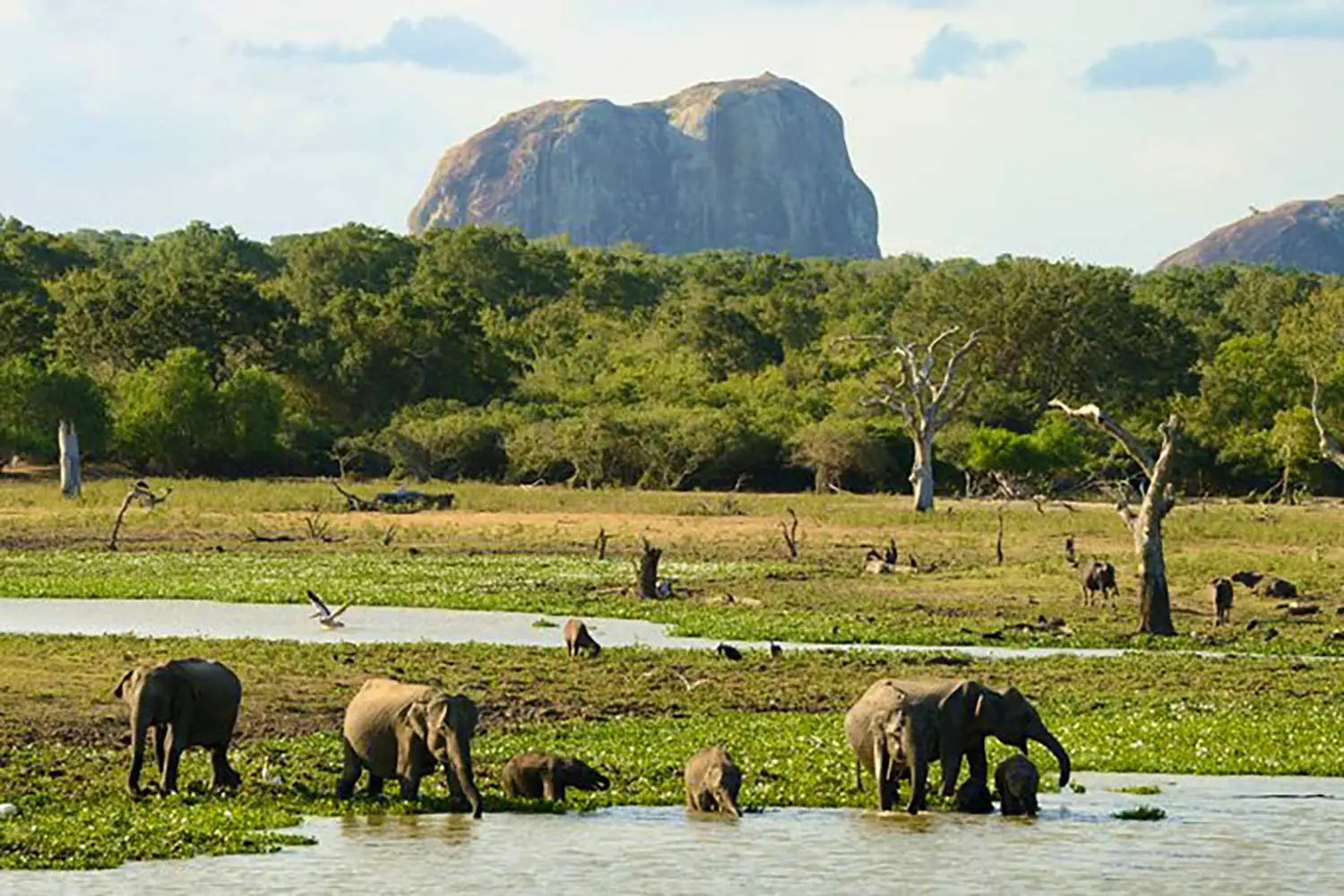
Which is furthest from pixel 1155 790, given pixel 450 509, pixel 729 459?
pixel 729 459

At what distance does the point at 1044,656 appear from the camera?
30719 mm

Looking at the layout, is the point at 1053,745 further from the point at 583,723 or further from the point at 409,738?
the point at 583,723

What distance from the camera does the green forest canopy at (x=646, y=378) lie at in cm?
8631

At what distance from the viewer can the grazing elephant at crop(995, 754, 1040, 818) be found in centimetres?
1816

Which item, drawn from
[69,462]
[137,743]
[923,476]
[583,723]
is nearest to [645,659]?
[583,723]

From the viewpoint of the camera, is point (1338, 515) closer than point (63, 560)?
No

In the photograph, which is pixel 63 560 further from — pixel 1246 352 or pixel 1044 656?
pixel 1246 352

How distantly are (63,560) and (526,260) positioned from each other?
90.9 m

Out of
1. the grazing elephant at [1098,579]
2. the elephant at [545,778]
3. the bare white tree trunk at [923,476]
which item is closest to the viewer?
the elephant at [545,778]

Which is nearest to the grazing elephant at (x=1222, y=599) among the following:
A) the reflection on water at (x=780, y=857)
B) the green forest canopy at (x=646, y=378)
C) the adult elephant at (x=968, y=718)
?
the reflection on water at (x=780, y=857)

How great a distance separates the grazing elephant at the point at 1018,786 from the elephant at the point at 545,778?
3.52 metres

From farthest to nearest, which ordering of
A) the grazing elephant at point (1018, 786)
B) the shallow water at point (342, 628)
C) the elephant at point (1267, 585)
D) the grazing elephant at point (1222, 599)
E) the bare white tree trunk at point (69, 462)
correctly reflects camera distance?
the bare white tree trunk at point (69, 462), the elephant at point (1267, 585), the grazing elephant at point (1222, 599), the shallow water at point (342, 628), the grazing elephant at point (1018, 786)

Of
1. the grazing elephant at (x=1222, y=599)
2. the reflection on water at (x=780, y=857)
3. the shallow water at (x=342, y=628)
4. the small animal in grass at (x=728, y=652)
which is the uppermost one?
the grazing elephant at (x=1222, y=599)

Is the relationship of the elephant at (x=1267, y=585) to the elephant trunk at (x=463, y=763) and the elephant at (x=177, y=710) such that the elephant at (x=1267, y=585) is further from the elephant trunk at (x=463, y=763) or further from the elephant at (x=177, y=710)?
the elephant at (x=177, y=710)
